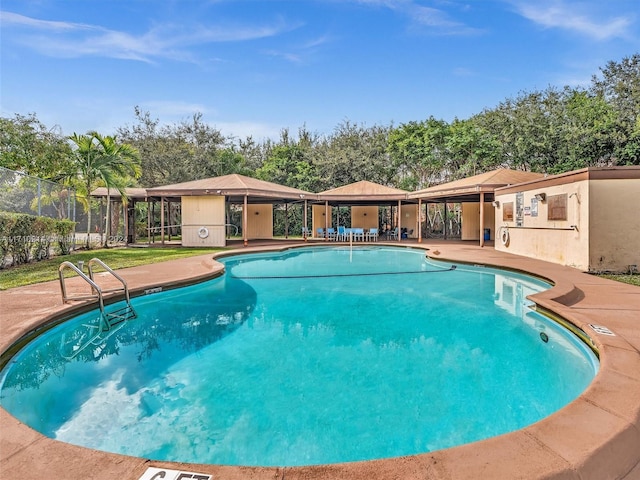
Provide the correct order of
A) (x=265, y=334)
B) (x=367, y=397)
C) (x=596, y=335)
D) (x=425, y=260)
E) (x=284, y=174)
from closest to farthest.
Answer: (x=367, y=397) < (x=596, y=335) < (x=265, y=334) < (x=425, y=260) < (x=284, y=174)

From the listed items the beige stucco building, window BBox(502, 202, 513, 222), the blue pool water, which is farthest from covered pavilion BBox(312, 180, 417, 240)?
the blue pool water

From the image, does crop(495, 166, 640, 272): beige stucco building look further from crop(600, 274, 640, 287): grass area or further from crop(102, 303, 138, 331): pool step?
crop(102, 303, 138, 331): pool step

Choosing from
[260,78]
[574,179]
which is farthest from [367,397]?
[260,78]

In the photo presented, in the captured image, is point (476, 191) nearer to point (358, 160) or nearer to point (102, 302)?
point (358, 160)

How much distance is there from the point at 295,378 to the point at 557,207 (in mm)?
9255

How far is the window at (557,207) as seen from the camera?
9.62m

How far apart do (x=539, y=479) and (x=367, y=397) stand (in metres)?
1.90

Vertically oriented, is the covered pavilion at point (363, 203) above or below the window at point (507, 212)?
above

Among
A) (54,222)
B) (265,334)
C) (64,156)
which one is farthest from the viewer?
(64,156)

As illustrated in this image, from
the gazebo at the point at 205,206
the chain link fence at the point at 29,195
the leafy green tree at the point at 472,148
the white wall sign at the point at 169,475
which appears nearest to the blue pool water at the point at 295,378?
the white wall sign at the point at 169,475

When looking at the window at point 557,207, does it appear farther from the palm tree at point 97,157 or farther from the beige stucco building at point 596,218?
the palm tree at point 97,157

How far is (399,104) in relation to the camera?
28.4 m

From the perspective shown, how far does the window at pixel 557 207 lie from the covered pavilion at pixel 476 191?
160 inches

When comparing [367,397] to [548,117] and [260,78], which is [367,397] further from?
[548,117]
